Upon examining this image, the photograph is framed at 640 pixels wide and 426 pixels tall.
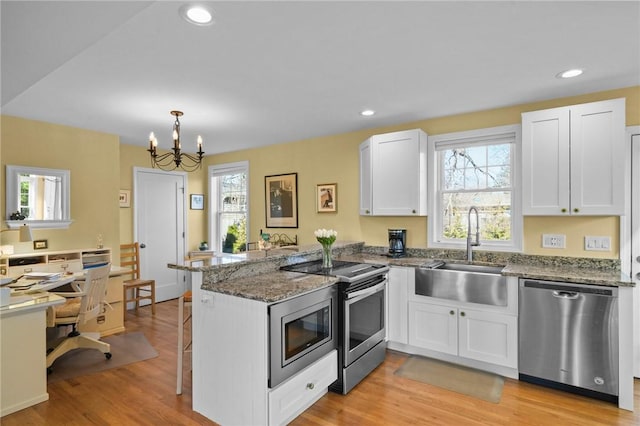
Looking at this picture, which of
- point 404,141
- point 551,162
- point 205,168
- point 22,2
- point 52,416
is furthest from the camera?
point 205,168

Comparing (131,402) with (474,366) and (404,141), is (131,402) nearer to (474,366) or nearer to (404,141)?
(474,366)

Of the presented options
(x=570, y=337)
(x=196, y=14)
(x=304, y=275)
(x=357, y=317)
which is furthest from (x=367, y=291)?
(x=196, y=14)

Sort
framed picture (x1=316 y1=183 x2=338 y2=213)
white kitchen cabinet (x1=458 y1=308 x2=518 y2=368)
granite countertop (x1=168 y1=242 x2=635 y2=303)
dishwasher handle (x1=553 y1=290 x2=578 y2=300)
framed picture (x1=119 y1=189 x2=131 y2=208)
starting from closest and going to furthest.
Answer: granite countertop (x1=168 y1=242 x2=635 y2=303) < dishwasher handle (x1=553 y1=290 x2=578 y2=300) < white kitchen cabinet (x1=458 y1=308 x2=518 y2=368) < framed picture (x1=316 y1=183 x2=338 y2=213) < framed picture (x1=119 y1=189 x2=131 y2=208)

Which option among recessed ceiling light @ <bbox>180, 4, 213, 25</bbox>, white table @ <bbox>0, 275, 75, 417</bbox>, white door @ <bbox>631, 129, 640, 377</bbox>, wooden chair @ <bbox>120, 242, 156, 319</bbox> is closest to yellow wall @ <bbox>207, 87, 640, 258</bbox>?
white door @ <bbox>631, 129, 640, 377</bbox>

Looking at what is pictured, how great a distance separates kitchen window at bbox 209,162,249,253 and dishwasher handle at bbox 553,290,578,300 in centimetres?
421

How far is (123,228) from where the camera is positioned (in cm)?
486

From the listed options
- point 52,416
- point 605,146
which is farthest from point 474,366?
point 52,416

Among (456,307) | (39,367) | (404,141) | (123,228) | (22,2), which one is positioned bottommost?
(39,367)

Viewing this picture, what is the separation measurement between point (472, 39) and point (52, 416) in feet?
12.2

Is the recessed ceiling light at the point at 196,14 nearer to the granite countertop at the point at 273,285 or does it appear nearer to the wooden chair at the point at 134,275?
the granite countertop at the point at 273,285

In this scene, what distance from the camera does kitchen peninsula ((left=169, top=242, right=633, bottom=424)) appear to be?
79.8 inches

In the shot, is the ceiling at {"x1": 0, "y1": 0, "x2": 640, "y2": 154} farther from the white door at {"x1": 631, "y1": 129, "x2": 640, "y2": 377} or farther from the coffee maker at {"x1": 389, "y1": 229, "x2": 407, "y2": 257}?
the coffee maker at {"x1": 389, "y1": 229, "x2": 407, "y2": 257}

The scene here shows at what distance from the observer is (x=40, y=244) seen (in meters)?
3.71

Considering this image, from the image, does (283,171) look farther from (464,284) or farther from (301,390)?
(301,390)
